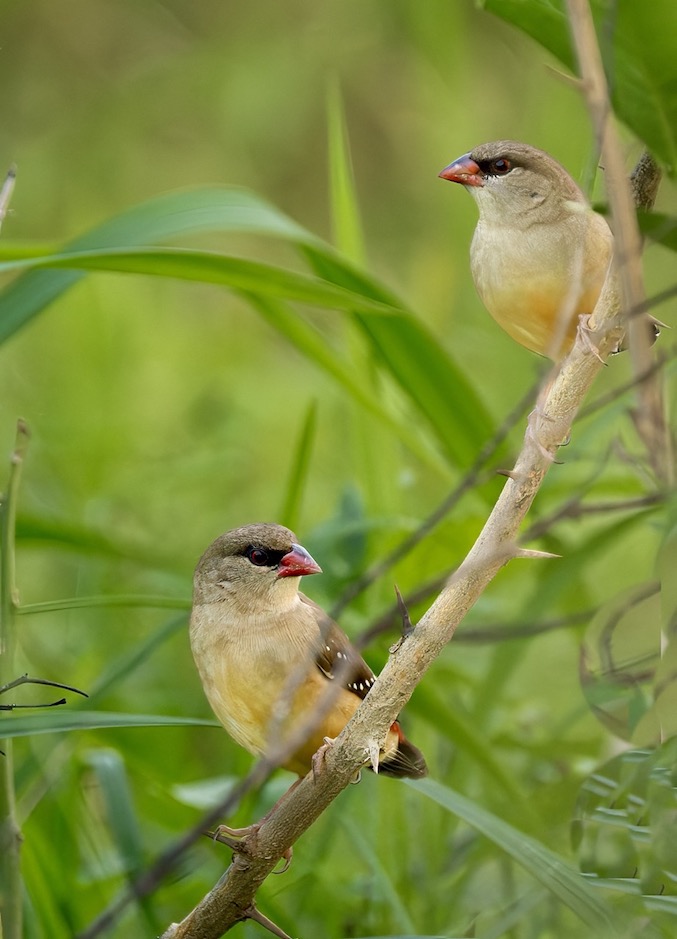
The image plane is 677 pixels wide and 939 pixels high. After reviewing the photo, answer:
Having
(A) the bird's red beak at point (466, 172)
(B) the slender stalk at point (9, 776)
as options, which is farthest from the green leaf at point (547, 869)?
(A) the bird's red beak at point (466, 172)

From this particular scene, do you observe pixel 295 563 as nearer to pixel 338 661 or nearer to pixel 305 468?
pixel 338 661

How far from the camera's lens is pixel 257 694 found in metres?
2.12

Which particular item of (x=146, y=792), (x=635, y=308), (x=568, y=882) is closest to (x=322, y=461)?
(x=146, y=792)

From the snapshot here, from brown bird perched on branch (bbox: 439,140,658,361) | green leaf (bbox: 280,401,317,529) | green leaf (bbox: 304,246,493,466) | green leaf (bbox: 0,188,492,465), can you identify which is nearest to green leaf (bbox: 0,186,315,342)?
green leaf (bbox: 0,188,492,465)

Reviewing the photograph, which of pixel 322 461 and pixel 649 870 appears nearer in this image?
pixel 649 870

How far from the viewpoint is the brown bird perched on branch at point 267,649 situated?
6.97 feet

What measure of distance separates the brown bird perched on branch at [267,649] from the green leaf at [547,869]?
167mm

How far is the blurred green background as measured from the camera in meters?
2.67

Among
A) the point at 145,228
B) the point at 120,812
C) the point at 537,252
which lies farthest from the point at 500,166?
the point at 120,812

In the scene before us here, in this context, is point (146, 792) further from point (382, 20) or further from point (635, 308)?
point (382, 20)

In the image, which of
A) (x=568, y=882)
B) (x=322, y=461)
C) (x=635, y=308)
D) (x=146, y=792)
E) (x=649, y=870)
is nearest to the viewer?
(x=635, y=308)

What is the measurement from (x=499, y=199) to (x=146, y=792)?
5.94ft

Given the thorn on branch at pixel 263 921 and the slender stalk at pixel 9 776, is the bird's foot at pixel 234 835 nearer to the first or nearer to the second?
the thorn on branch at pixel 263 921

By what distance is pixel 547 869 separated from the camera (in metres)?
1.78
